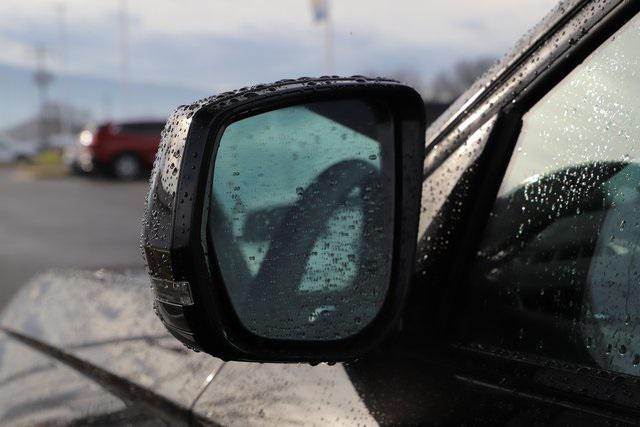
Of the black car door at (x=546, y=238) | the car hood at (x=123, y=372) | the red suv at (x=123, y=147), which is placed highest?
the black car door at (x=546, y=238)

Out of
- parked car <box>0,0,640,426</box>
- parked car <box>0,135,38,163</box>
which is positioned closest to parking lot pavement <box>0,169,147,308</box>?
parked car <box>0,0,640,426</box>

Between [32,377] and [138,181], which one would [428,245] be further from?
[138,181]

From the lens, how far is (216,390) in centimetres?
150

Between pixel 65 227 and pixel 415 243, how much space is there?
14.8m

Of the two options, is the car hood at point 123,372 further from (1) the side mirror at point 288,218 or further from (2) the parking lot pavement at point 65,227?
(2) the parking lot pavement at point 65,227

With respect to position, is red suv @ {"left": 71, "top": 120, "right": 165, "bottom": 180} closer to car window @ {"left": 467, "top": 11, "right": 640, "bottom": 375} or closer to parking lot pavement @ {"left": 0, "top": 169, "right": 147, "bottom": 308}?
parking lot pavement @ {"left": 0, "top": 169, "right": 147, "bottom": 308}

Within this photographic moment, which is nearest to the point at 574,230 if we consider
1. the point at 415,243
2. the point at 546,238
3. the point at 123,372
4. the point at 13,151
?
the point at 546,238

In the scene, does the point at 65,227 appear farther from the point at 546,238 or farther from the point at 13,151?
the point at 13,151

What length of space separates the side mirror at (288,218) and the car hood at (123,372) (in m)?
0.17

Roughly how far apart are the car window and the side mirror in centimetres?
15

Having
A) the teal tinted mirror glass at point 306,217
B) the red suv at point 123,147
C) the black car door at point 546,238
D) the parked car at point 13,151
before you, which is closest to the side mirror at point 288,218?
the teal tinted mirror glass at point 306,217

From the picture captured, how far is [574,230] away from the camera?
49.3 inches

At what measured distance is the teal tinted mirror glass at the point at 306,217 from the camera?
1179 millimetres

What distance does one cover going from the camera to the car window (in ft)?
3.84
